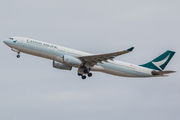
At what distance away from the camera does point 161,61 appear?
61219 millimetres

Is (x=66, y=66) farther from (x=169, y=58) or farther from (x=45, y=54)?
(x=169, y=58)

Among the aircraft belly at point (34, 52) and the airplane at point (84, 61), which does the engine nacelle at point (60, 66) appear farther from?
the aircraft belly at point (34, 52)

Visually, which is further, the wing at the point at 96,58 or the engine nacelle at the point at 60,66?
the engine nacelle at the point at 60,66

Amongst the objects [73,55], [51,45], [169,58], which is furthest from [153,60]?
[51,45]

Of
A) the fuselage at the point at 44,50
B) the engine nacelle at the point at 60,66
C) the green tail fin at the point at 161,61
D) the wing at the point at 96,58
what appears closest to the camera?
the wing at the point at 96,58

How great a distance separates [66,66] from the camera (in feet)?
192

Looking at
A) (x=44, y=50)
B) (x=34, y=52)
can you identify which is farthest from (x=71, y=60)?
(x=34, y=52)

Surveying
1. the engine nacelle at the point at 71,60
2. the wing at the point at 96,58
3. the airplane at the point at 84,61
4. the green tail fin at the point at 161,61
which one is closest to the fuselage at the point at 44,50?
the airplane at the point at 84,61

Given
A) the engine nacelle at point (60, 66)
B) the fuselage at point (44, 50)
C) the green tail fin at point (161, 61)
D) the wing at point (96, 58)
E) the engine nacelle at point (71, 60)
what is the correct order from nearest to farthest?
the wing at point (96, 58) → the engine nacelle at point (71, 60) → the fuselage at point (44, 50) → the engine nacelle at point (60, 66) → the green tail fin at point (161, 61)

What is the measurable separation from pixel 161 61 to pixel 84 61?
15.6 metres

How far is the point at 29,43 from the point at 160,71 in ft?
77.7

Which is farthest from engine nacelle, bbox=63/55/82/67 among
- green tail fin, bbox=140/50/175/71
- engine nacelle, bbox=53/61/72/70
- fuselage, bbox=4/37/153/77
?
green tail fin, bbox=140/50/175/71

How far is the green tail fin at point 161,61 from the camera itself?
6072 centimetres

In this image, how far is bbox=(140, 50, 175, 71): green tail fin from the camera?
199 feet
